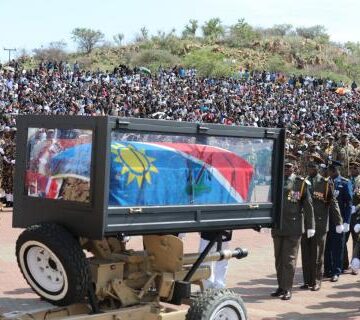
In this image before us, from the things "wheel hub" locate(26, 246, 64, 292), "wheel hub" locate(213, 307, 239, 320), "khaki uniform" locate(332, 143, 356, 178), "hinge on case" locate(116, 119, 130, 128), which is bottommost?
"wheel hub" locate(213, 307, 239, 320)

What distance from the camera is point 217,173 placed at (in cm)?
598

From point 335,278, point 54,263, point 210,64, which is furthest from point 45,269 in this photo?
point 210,64

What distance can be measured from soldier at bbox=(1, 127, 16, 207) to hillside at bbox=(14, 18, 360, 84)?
53.1m

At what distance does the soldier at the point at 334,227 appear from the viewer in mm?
10500

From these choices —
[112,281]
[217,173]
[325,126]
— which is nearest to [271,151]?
[217,173]

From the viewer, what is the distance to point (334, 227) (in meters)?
10.5

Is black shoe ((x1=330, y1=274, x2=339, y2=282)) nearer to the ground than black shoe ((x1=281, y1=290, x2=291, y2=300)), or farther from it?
farther from it

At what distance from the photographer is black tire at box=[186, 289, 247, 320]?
19.5ft

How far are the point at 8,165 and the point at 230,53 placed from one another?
68.0 metres

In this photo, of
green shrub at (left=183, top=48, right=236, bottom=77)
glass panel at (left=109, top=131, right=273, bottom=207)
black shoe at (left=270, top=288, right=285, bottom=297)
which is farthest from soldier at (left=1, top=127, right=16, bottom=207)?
green shrub at (left=183, top=48, right=236, bottom=77)

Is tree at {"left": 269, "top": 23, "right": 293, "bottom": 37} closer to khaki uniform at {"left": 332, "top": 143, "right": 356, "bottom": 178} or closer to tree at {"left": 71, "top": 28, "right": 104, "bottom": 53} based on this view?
tree at {"left": 71, "top": 28, "right": 104, "bottom": 53}

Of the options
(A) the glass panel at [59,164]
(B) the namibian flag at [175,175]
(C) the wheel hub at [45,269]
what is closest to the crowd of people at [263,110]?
(B) the namibian flag at [175,175]

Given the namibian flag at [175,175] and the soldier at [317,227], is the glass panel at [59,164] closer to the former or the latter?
the namibian flag at [175,175]

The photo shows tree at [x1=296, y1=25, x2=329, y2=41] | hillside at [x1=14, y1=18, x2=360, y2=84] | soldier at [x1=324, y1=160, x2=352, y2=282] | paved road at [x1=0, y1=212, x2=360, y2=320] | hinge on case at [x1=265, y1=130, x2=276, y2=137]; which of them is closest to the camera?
hinge on case at [x1=265, y1=130, x2=276, y2=137]
